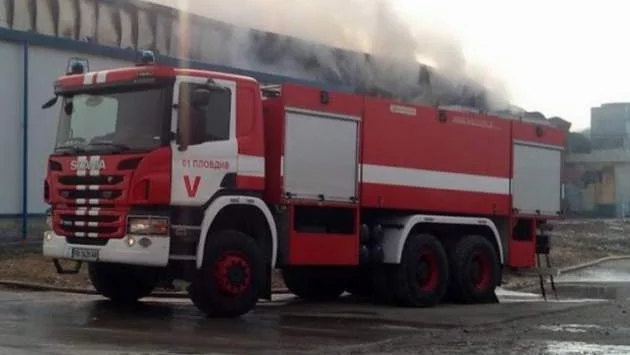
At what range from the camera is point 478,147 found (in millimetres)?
16219

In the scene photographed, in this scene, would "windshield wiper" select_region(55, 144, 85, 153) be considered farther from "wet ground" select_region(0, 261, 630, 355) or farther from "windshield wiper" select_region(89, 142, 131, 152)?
"wet ground" select_region(0, 261, 630, 355)

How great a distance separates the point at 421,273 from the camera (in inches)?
603

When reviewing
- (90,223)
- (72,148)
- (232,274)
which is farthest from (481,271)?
(72,148)

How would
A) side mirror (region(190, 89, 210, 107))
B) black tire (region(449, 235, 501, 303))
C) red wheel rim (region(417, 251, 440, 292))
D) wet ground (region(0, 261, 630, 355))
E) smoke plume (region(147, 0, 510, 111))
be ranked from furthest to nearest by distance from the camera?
smoke plume (region(147, 0, 510, 111)), black tire (region(449, 235, 501, 303)), red wheel rim (region(417, 251, 440, 292)), side mirror (region(190, 89, 210, 107)), wet ground (region(0, 261, 630, 355))

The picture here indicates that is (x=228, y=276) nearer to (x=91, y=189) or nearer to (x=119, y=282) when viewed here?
(x=91, y=189)

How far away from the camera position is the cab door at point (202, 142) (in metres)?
12.1

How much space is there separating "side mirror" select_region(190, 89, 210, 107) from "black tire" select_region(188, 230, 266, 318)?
153cm

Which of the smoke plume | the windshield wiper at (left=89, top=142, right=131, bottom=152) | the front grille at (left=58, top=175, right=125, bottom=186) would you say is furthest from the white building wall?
the windshield wiper at (left=89, top=142, right=131, bottom=152)

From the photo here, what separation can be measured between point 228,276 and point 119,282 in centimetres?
201

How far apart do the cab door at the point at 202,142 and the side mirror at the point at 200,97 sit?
30 millimetres

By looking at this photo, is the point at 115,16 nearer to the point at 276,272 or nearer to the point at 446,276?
the point at 276,272

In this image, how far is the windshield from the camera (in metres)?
12.1

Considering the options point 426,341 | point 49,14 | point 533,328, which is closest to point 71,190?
point 426,341

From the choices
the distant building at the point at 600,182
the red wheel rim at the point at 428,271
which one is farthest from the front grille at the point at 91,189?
the distant building at the point at 600,182
